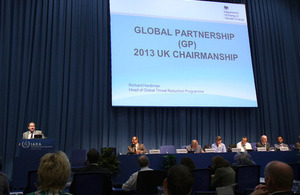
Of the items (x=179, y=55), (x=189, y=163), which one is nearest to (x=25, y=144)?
(x=189, y=163)

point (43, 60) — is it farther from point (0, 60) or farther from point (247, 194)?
point (247, 194)

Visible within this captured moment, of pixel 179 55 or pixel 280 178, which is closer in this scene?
pixel 280 178

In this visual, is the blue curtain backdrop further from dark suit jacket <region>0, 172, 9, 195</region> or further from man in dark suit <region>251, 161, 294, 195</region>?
man in dark suit <region>251, 161, 294, 195</region>

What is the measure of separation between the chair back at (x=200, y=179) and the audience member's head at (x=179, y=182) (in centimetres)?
188

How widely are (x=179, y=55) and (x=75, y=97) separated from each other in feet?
10.5

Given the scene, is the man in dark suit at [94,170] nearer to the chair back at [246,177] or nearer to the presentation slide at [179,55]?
the chair back at [246,177]

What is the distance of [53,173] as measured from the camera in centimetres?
145

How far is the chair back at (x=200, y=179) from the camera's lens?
10.6 feet

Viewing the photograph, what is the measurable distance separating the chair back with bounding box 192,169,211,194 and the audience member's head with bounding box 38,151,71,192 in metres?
2.07

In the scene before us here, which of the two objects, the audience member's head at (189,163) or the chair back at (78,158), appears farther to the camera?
the chair back at (78,158)

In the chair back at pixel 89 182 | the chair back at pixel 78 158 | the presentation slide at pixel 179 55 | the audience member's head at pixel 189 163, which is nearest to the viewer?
the chair back at pixel 89 182

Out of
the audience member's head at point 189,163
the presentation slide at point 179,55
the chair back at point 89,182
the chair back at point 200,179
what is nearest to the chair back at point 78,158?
the presentation slide at point 179,55

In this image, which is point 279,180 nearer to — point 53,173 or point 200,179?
point 53,173

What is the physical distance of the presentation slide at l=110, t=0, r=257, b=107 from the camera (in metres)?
7.37
